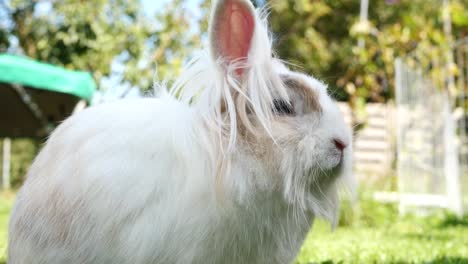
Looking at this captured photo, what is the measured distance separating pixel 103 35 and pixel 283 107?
6636 millimetres

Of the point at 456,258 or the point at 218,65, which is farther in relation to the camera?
the point at 456,258

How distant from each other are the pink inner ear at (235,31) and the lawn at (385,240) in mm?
1530

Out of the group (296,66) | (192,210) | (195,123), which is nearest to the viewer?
(192,210)

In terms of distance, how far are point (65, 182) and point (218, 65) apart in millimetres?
564

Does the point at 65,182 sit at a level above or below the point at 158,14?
Answer: below

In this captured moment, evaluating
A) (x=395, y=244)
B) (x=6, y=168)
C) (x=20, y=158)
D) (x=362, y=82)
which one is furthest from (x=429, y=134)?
(x=20, y=158)

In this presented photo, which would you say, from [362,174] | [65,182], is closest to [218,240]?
[65,182]

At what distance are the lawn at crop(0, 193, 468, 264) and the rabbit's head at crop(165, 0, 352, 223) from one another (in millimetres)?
1388

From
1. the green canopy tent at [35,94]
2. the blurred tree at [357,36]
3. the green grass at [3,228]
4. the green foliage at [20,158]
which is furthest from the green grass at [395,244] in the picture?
the green foliage at [20,158]

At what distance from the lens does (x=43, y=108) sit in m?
7.38

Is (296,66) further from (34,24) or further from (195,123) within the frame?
(34,24)

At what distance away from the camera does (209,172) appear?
1.57 metres

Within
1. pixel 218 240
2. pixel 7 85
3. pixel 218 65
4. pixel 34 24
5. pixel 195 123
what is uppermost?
pixel 34 24

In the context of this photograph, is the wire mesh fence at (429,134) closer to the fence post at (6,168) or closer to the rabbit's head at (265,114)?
the rabbit's head at (265,114)
